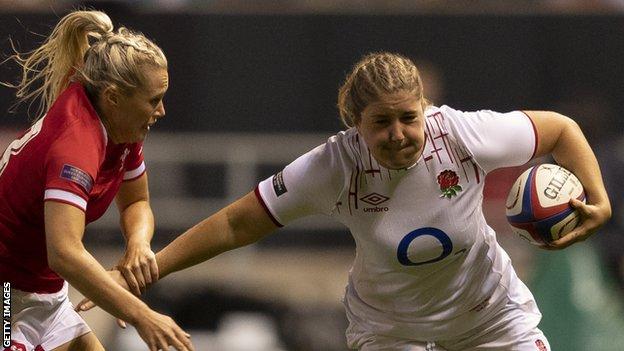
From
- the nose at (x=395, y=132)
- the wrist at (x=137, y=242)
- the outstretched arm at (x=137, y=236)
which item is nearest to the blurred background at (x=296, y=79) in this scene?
the outstretched arm at (x=137, y=236)

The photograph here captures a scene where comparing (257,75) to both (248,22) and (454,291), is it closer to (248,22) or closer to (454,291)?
(248,22)

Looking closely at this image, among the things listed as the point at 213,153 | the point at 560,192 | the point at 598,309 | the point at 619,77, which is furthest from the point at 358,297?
the point at 619,77

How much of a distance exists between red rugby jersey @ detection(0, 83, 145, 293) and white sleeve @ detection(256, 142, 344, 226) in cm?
63

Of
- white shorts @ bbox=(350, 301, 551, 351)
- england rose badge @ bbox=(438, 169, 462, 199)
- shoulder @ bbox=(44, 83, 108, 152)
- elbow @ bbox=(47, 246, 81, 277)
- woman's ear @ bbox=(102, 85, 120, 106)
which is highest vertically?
woman's ear @ bbox=(102, 85, 120, 106)

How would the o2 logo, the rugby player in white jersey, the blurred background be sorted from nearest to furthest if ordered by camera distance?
the rugby player in white jersey
the o2 logo
the blurred background

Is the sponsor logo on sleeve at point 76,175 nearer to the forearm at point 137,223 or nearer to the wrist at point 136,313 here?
the wrist at point 136,313

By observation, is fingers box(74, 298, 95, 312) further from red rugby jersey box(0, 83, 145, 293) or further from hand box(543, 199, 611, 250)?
hand box(543, 199, 611, 250)

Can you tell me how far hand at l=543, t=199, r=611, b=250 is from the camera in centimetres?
586

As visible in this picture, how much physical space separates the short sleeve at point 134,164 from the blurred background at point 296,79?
5.12 metres

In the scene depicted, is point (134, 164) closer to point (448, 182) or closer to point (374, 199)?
point (374, 199)

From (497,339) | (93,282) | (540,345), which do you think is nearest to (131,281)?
(93,282)

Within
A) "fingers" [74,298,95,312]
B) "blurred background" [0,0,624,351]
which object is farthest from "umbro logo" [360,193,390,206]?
"blurred background" [0,0,624,351]

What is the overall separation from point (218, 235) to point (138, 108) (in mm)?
675

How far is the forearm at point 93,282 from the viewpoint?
17.2 ft
